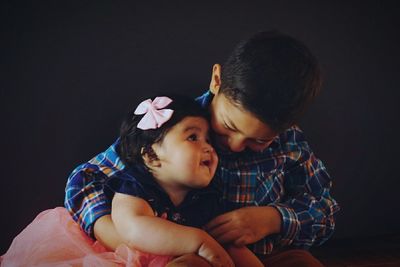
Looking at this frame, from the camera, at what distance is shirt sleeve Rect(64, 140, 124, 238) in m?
0.97

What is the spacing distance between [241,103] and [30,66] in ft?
1.93

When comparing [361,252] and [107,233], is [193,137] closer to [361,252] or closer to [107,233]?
[107,233]

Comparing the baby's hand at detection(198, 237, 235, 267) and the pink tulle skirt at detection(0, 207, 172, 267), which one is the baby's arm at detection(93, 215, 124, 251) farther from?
the baby's hand at detection(198, 237, 235, 267)

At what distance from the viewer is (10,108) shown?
108cm

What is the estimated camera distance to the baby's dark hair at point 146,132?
0.92 metres

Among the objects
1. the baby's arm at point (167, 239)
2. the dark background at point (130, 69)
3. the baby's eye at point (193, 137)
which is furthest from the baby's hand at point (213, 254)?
the dark background at point (130, 69)

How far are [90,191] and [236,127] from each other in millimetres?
397

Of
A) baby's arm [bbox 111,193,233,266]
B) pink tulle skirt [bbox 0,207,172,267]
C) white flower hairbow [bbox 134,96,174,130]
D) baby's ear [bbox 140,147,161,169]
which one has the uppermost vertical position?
white flower hairbow [bbox 134,96,174,130]

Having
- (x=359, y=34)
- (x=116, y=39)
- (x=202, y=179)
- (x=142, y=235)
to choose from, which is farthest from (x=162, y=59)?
(x=359, y=34)

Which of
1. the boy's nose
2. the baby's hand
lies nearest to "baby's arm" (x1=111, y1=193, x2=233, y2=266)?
the baby's hand

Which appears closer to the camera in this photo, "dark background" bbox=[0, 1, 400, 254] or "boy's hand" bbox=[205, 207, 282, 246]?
"boy's hand" bbox=[205, 207, 282, 246]

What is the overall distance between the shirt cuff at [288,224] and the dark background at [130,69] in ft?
1.41

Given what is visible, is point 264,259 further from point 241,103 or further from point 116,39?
point 116,39

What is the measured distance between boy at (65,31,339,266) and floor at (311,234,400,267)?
1.37 ft
